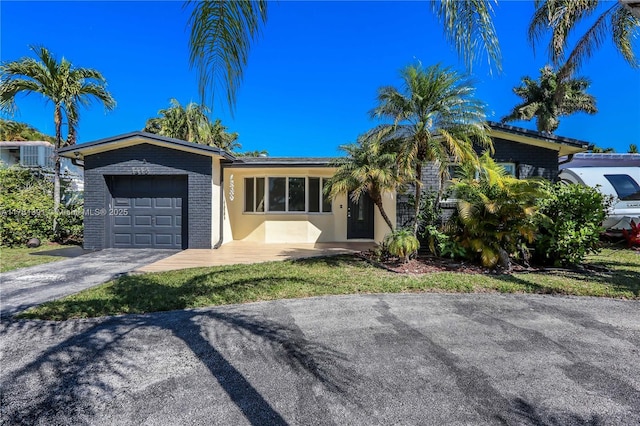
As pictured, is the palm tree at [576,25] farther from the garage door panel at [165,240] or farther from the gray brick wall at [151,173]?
the garage door panel at [165,240]

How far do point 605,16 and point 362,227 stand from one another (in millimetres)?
9984

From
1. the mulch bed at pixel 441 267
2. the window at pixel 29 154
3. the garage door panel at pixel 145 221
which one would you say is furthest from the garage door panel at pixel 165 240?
the window at pixel 29 154

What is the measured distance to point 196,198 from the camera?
422 inches

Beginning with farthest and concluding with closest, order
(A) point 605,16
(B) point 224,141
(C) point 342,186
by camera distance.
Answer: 1. (B) point 224,141
2. (A) point 605,16
3. (C) point 342,186

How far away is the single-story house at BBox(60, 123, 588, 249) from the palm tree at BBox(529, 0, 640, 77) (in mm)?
2742

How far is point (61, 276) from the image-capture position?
685 centimetres

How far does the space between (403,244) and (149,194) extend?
8.62 m

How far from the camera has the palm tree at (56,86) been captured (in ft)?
34.4

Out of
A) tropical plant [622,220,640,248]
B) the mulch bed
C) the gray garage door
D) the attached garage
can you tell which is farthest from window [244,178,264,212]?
tropical plant [622,220,640,248]

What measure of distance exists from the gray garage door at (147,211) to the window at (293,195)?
299 cm

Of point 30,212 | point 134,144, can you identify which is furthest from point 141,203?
point 30,212

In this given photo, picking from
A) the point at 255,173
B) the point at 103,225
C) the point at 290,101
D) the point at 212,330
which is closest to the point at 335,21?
the point at 290,101

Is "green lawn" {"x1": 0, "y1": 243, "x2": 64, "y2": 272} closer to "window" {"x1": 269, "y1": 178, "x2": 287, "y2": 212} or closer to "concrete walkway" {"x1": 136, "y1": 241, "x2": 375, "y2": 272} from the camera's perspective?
"concrete walkway" {"x1": 136, "y1": 241, "x2": 375, "y2": 272}

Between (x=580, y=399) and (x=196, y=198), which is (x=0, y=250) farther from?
(x=580, y=399)
